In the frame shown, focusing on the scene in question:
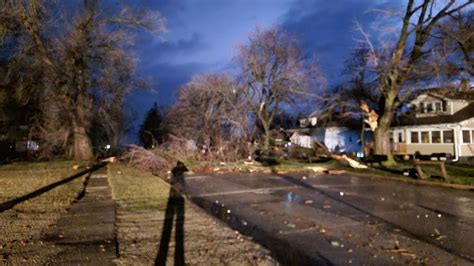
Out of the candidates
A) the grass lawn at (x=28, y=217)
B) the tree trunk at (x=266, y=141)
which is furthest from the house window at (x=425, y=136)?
the grass lawn at (x=28, y=217)

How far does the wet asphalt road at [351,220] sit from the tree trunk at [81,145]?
1775cm

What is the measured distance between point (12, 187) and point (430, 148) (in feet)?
101

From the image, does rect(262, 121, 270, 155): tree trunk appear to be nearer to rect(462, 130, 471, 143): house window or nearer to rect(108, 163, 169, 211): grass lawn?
rect(462, 130, 471, 143): house window

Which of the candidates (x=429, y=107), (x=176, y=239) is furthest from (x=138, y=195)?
(x=429, y=107)

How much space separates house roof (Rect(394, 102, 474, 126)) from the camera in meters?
33.0

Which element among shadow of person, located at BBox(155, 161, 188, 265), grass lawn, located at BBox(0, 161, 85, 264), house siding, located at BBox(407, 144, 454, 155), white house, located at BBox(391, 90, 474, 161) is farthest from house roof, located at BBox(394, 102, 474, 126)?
grass lawn, located at BBox(0, 161, 85, 264)

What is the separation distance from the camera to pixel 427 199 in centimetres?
1247

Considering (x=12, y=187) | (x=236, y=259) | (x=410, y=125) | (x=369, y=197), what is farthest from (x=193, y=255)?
(x=410, y=125)

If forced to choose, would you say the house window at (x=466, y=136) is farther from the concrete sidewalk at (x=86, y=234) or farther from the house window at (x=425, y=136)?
the concrete sidewalk at (x=86, y=234)

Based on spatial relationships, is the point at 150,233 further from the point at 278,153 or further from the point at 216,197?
the point at 278,153

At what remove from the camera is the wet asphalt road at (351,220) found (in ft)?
21.6

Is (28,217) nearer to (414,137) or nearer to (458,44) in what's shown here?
(458,44)

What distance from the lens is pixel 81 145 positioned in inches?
1249

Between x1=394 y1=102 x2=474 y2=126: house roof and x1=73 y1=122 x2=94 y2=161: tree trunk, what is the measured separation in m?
26.3
